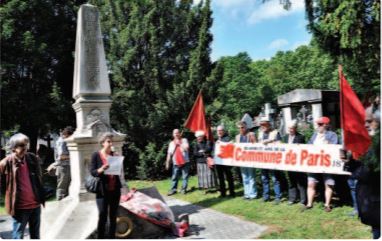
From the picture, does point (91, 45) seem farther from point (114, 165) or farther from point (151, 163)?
point (151, 163)

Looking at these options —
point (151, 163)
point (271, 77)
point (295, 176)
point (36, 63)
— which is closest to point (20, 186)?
point (295, 176)

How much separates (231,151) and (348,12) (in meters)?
4.07

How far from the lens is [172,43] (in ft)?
56.9

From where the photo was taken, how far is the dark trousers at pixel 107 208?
686 cm

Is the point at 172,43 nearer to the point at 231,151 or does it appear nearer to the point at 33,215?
the point at 231,151

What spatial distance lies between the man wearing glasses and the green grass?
361 cm

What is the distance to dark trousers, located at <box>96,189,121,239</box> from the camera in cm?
686

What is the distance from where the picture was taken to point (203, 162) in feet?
39.5

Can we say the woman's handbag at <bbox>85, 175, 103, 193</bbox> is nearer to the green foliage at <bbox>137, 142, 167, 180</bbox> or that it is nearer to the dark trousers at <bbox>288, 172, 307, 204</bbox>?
the dark trousers at <bbox>288, 172, 307, 204</bbox>

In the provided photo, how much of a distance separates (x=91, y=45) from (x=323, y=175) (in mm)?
5234

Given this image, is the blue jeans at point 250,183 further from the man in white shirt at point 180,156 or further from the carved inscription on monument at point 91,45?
the carved inscription on monument at point 91,45

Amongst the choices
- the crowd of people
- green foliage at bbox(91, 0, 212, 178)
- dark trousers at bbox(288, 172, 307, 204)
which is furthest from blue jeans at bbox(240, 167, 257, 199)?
green foliage at bbox(91, 0, 212, 178)

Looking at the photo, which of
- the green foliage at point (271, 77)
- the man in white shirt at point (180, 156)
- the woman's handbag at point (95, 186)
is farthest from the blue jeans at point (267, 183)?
the green foliage at point (271, 77)

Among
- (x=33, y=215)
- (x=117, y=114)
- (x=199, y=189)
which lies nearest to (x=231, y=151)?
(x=199, y=189)
